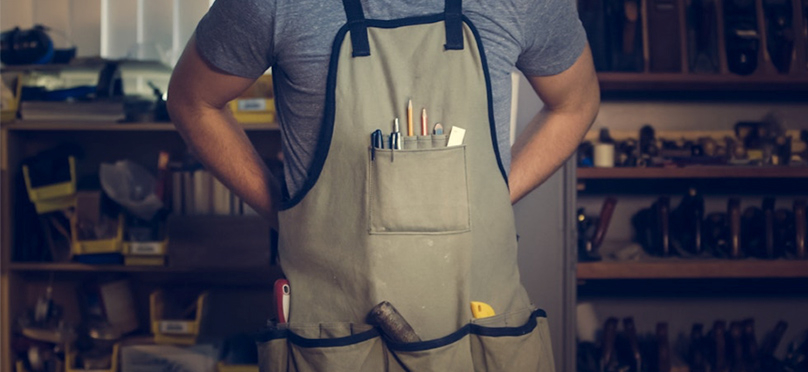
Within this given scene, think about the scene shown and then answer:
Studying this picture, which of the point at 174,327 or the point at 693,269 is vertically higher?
the point at 693,269

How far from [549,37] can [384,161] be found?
0.35 meters

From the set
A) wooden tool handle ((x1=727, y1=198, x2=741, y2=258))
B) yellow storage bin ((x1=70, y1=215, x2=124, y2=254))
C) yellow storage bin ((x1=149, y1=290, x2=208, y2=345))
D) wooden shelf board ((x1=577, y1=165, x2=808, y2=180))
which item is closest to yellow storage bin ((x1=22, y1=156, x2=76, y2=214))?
yellow storage bin ((x1=70, y1=215, x2=124, y2=254))

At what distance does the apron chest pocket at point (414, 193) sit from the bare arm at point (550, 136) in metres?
0.37

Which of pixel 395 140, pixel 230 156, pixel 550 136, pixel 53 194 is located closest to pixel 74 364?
pixel 53 194

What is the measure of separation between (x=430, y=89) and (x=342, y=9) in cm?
18

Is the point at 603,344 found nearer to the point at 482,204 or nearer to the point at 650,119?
the point at 650,119

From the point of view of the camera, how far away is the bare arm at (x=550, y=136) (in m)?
1.48

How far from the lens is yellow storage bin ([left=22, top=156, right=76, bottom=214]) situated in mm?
3102

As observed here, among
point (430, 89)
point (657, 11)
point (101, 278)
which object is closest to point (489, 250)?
point (430, 89)

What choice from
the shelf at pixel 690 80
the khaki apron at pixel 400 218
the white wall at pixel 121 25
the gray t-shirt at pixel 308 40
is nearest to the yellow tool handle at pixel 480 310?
the khaki apron at pixel 400 218

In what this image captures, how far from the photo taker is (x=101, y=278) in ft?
11.0

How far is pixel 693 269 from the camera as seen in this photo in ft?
9.02

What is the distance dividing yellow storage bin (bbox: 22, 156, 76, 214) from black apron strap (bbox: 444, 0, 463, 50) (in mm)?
2416

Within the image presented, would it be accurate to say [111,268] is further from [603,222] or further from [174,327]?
[603,222]
